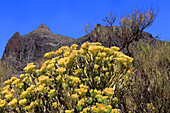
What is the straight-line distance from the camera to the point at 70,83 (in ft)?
8.09

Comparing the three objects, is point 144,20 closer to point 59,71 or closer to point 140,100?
point 140,100

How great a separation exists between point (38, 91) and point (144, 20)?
27.4 ft

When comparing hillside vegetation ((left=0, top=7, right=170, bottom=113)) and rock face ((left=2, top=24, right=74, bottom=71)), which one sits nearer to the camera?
hillside vegetation ((left=0, top=7, right=170, bottom=113))

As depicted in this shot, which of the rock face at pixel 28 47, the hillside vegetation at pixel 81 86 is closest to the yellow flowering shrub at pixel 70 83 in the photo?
the hillside vegetation at pixel 81 86

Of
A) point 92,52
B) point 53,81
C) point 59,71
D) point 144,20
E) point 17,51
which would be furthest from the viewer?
point 17,51

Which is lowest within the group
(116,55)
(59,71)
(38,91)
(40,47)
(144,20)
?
(38,91)

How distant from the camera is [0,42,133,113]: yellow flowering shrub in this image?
229 cm

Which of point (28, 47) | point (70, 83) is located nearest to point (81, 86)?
point (70, 83)

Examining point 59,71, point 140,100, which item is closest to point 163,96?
point 140,100

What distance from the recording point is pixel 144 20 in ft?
30.4

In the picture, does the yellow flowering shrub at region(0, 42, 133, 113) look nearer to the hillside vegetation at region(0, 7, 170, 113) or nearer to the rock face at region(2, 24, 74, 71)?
the hillside vegetation at region(0, 7, 170, 113)

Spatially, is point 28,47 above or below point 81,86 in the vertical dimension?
above

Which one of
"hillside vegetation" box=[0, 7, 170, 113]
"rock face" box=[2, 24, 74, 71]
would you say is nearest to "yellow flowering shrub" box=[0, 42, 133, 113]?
"hillside vegetation" box=[0, 7, 170, 113]

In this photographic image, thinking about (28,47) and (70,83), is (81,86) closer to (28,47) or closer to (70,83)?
(70,83)
